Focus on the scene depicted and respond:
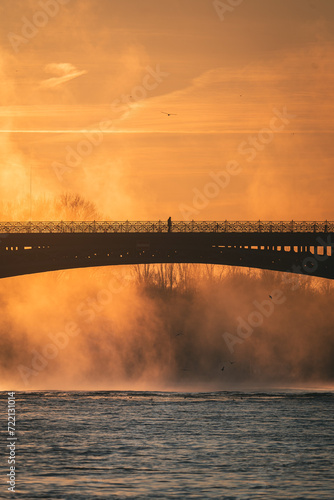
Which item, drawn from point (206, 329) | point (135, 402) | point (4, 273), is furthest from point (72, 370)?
point (135, 402)

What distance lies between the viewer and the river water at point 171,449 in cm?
5269

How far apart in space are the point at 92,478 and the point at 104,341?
316ft

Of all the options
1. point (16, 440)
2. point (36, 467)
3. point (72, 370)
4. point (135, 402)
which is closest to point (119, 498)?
point (36, 467)

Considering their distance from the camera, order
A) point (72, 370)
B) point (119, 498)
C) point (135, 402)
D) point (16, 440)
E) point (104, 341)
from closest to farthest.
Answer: point (119, 498) → point (16, 440) → point (135, 402) → point (72, 370) → point (104, 341)

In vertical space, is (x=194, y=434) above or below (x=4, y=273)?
below

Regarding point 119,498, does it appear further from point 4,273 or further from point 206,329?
point 206,329

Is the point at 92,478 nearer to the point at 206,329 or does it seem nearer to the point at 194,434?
the point at 194,434

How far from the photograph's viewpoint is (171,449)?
64750mm

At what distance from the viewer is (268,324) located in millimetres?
153375

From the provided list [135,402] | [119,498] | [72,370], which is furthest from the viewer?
[72,370]

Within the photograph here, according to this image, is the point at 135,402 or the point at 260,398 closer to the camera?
the point at 135,402

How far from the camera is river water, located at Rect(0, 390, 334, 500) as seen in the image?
52.7 m

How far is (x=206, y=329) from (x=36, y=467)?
98.1 m

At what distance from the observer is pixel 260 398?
105m
